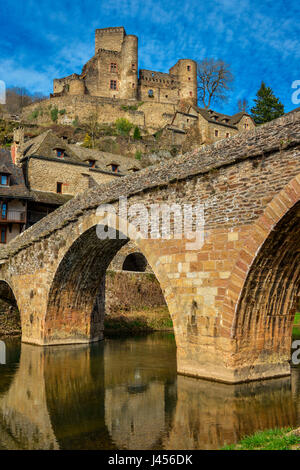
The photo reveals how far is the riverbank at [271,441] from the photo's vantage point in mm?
5184

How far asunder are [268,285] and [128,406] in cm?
360

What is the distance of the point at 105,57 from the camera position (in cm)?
6762

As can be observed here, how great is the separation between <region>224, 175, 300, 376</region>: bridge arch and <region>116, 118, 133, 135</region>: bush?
171 feet

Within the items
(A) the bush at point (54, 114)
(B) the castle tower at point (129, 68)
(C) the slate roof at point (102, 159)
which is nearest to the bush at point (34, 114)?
(A) the bush at point (54, 114)

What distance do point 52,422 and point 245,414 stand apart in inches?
125

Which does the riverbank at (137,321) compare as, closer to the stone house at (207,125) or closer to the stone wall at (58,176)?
the stone wall at (58,176)

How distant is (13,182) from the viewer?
30938 millimetres

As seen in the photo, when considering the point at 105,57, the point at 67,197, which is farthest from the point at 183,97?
the point at 67,197

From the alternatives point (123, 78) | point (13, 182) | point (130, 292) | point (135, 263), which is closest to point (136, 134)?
point (123, 78)

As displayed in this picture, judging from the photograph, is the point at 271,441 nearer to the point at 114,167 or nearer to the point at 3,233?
the point at 3,233

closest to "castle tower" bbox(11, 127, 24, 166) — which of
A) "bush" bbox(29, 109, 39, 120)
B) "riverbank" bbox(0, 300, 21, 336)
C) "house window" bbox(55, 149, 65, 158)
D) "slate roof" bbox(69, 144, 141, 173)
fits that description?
"house window" bbox(55, 149, 65, 158)

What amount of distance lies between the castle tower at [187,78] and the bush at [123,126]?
11580mm

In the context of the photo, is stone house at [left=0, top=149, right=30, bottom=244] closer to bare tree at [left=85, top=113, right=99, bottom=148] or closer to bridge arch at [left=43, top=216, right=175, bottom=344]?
bridge arch at [left=43, top=216, right=175, bottom=344]

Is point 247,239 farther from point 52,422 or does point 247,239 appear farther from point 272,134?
point 52,422
